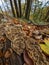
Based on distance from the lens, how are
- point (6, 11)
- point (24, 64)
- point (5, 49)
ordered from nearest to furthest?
point (24, 64)
point (5, 49)
point (6, 11)

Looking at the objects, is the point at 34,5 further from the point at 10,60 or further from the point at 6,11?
the point at 10,60

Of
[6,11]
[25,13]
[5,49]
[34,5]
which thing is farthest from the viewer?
[6,11]

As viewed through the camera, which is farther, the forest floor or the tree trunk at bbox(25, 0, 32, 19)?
the tree trunk at bbox(25, 0, 32, 19)

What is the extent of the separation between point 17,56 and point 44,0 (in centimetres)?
357

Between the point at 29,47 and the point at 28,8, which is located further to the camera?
the point at 28,8

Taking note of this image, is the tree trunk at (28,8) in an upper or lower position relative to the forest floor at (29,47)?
lower

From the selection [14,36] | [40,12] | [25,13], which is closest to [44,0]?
[40,12]

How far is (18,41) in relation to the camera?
202cm

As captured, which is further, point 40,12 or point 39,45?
point 40,12

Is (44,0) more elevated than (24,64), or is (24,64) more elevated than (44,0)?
(24,64)

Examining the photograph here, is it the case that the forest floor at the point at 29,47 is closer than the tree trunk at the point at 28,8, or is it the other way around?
the forest floor at the point at 29,47

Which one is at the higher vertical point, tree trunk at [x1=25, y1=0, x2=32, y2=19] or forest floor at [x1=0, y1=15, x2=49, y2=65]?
forest floor at [x1=0, y1=15, x2=49, y2=65]

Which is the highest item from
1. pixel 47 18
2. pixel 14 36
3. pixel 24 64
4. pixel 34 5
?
pixel 14 36

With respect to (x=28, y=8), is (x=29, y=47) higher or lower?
higher
